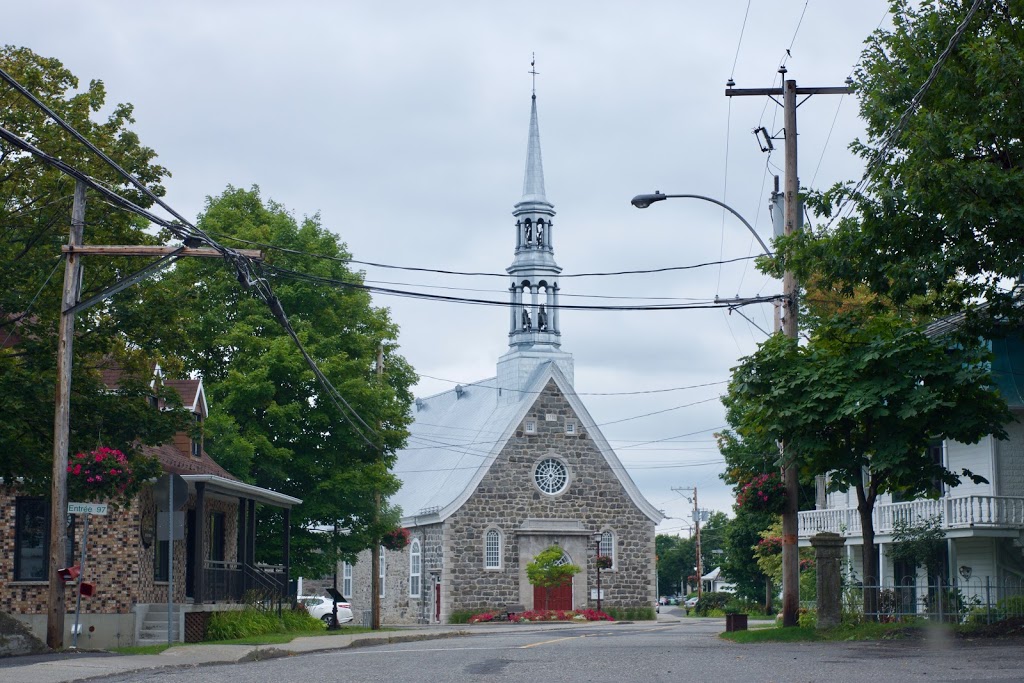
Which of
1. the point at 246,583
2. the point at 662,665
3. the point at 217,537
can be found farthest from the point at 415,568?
the point at 662,665

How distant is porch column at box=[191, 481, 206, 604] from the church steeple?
95.6ft

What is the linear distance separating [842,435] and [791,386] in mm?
1563

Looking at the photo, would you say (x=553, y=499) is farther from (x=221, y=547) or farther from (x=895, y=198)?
(x=895, y=198)

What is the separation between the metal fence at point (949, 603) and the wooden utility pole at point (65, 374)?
14.6 m

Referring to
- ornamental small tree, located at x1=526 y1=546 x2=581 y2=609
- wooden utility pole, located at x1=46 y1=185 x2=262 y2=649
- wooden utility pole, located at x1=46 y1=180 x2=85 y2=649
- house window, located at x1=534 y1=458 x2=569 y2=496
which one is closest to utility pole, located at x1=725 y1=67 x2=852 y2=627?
wooden utility pole, located at x1=46 y1=185 x2=262 y2=649

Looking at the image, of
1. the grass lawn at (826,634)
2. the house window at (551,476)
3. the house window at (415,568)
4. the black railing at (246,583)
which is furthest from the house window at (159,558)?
the house window at (551,476)

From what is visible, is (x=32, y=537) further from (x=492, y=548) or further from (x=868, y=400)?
(x=492, y=548)

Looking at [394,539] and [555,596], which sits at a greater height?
[394,539]

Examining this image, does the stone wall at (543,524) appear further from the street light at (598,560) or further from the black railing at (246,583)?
the black railing at (246,583)

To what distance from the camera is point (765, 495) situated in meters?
25.5

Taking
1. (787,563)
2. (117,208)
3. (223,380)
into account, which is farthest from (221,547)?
(787,563)

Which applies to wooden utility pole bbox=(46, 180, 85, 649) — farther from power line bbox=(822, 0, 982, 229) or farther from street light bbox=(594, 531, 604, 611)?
street light bbox=(594, 531, 604, 611)

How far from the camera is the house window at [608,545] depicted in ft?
192

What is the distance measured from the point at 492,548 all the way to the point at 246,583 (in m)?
21.1
